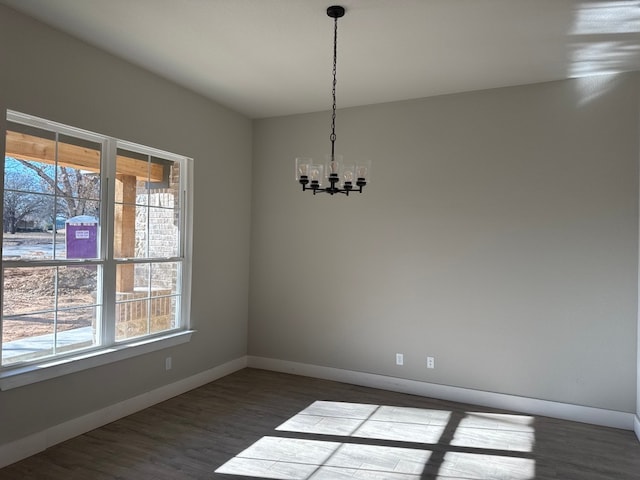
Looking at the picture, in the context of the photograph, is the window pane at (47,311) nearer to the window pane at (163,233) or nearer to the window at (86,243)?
the window at (86,243)

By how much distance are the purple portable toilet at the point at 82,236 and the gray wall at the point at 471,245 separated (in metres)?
2.15

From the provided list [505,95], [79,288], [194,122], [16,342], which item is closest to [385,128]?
[505,95]

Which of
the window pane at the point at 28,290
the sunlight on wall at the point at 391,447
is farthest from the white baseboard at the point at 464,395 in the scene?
the window pane at the point at 28,290

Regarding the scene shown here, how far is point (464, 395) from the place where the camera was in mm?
4266

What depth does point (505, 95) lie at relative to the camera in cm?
416

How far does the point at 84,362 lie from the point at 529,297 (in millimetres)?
3752

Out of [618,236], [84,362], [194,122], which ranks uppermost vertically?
[194,122]

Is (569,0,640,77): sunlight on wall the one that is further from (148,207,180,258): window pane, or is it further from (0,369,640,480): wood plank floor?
(148,207,180,258): window pane

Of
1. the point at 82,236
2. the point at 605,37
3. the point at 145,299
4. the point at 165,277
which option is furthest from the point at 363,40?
the point at 145,299

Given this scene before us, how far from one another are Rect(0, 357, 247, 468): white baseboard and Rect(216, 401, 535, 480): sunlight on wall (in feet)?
4.01

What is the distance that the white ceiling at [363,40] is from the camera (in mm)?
2808

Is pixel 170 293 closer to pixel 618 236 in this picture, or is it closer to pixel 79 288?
pixel 79 288

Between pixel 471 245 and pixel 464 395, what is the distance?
56.7 inches

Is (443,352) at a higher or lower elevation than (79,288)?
lower
